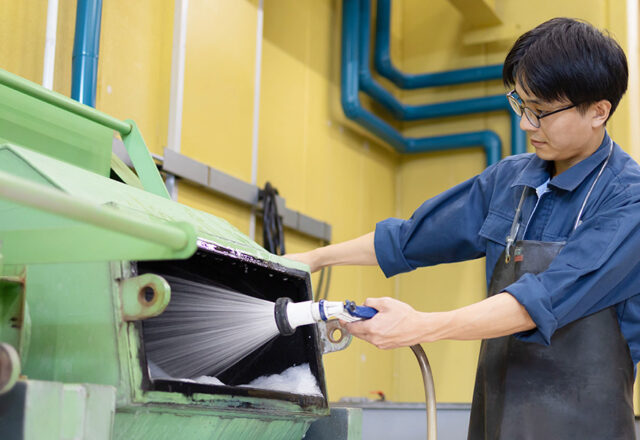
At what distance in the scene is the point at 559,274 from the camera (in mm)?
1267

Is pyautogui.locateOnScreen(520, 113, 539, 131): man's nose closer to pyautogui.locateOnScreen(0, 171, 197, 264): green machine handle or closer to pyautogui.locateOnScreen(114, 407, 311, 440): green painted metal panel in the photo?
pyautogui.locateOnScreen(114, 407, 311, 440): green painted metal panel

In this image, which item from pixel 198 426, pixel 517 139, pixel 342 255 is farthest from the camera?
pixel 517 139

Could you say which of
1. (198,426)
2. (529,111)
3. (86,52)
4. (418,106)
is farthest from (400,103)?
(198,426)

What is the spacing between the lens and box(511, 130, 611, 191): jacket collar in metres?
1.41

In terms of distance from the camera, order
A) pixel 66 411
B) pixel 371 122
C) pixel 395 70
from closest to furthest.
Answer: pixel 66 411 → pixel 371 122 → pixel 395 70

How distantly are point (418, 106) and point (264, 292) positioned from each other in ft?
9.53

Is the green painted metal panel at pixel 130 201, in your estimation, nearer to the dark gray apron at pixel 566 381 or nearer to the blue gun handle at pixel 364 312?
the blue gun handle at pixel 364 312

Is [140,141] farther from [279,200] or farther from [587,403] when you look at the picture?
[279,200]

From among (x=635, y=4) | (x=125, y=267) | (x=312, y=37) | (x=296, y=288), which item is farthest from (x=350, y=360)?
(x=125, y=267)

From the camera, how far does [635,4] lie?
3.61 metres

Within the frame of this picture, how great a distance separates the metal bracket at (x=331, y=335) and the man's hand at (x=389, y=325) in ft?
0.08

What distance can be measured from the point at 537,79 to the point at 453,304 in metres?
2.62

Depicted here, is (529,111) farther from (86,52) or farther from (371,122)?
(371,122)

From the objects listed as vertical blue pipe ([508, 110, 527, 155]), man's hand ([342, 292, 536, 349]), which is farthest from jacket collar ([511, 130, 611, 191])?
vertical blue pipe ([508, 110, 527, 155])
